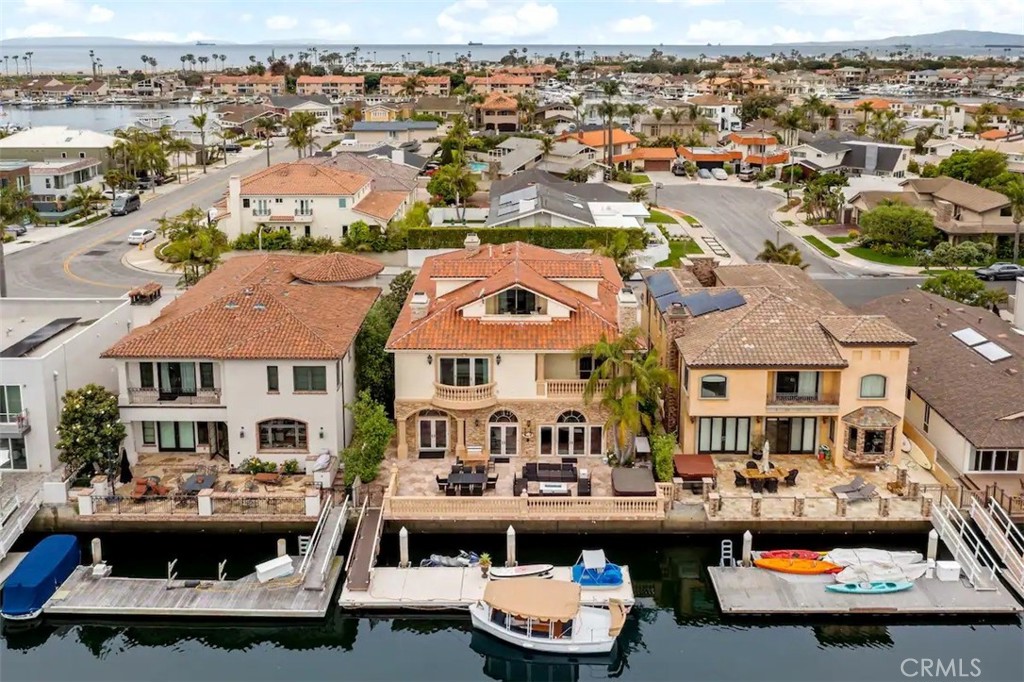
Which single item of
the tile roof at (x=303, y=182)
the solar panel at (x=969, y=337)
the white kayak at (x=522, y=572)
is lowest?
the white kayak at (x=522, y=572)

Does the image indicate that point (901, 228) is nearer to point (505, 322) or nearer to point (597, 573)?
point (505, 322)

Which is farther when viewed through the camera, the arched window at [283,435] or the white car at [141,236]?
the white car at [141,236]

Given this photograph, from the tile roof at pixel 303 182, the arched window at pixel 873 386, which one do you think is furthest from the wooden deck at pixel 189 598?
the tile roof at pixel 303 182

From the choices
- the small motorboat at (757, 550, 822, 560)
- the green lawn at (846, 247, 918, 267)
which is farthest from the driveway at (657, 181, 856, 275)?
the small motorboat at (757, 550, 822, 560)

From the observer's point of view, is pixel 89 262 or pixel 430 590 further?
pixel 89 262

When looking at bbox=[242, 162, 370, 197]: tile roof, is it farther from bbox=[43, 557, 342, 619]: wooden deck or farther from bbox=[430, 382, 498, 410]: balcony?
bbox=[43, 557, 342, 619]: wooden deck

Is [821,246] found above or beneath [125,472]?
above

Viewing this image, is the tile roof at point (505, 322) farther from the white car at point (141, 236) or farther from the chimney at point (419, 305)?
the white car at point (141, 236)

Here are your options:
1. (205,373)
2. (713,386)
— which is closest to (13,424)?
(205,373)
